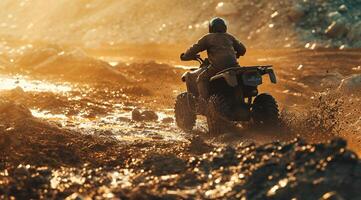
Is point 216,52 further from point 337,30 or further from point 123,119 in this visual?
point 337,30

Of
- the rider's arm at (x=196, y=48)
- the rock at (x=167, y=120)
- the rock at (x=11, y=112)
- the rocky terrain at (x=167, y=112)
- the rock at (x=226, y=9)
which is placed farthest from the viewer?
the rock at (x=226, y=9)

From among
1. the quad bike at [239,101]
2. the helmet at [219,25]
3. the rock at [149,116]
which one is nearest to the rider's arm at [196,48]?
the helmet at [219,25]

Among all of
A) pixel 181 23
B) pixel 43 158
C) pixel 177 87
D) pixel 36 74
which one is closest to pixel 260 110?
pixel 43 158

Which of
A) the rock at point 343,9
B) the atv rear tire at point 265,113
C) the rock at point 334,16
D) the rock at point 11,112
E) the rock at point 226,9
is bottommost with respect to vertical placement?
the atv rear tire at point 265,113

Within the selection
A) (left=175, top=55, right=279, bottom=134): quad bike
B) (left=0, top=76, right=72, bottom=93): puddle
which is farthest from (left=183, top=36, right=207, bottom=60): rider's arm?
(left=0, top=76, right=72, bottom=93): puddle

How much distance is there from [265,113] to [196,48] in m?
1.72

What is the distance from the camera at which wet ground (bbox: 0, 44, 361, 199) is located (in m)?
5.75

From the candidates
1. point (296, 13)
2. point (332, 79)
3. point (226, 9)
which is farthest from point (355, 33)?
point (332, 79)

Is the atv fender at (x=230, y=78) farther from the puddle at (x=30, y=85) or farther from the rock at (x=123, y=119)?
the puddle at (x=30, y=85)

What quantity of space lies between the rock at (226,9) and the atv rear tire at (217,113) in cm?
1948

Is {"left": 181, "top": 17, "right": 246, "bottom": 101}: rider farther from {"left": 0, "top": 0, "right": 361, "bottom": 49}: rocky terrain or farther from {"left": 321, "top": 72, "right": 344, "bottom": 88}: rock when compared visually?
{"left": 0, "top": 0, "right": 361, "bottom": 49}: rocky terrain

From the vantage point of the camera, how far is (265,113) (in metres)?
9.97

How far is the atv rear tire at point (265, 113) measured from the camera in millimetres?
9969

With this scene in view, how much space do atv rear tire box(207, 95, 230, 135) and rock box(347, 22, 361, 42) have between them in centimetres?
1556
